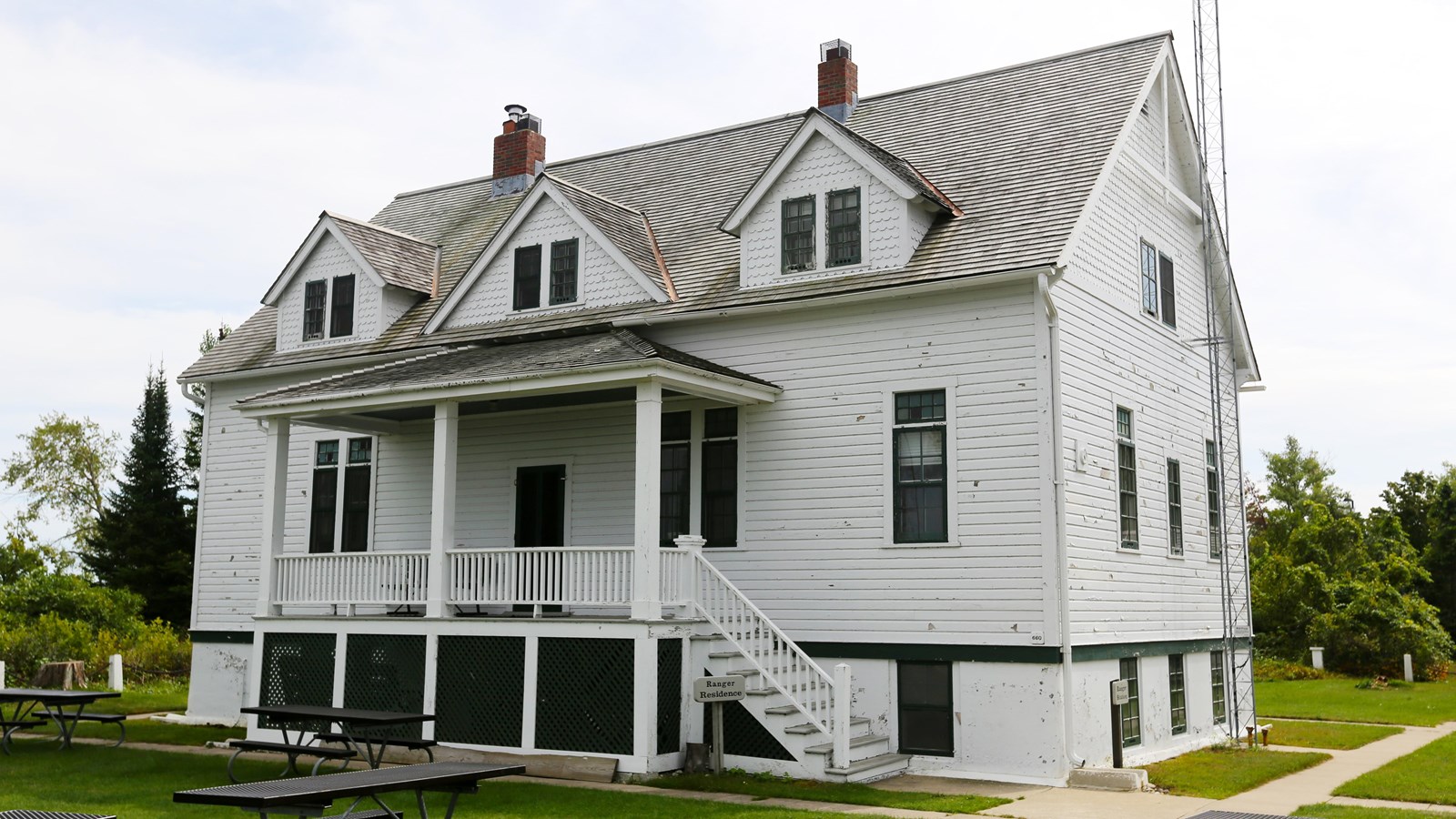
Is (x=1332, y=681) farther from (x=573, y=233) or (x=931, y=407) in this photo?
(x=573, y=233)

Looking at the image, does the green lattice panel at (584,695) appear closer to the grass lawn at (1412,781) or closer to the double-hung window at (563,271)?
the double-hung window at (563,271)

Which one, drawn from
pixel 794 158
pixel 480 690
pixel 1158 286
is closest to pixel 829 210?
pixel 794 158

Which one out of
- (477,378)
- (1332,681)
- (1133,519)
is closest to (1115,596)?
(1133,519)

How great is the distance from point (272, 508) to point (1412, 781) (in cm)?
1489

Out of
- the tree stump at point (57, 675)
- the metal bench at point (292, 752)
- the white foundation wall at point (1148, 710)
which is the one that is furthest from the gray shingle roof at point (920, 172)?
the tree stump at point (57, 675)

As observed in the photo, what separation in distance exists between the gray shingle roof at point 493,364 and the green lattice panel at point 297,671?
10.8 feet

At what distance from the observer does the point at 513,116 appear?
81.9 ft

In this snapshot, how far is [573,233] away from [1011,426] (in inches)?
292

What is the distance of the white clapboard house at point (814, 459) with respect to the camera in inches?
588

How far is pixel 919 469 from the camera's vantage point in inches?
615

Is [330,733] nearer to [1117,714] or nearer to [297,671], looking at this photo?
[297,671]

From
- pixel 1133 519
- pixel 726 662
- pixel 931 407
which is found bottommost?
pixel 726 662

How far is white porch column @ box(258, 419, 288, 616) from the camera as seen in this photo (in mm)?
18094

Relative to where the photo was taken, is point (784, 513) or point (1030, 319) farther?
point (784, 513)
